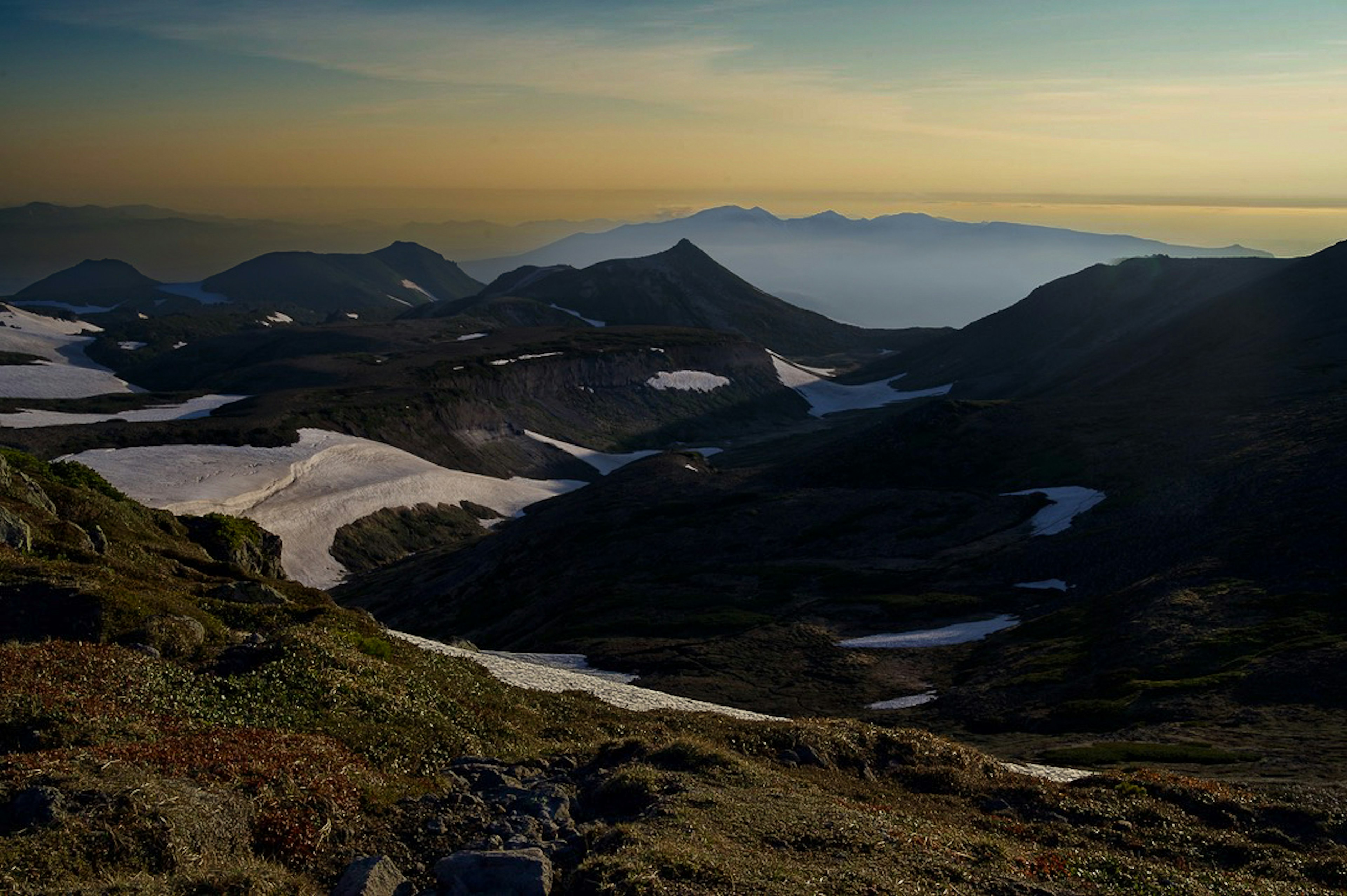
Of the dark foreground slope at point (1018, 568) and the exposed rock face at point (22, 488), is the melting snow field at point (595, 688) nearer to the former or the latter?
the dark foreground slope at point (1018, 568)

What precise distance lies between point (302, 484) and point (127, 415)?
59.5m

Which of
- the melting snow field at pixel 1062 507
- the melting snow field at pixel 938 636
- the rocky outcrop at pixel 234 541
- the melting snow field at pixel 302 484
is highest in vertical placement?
the rocky outcrop at pixel 234 541

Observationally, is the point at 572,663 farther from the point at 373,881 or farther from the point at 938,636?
the point at 373,881

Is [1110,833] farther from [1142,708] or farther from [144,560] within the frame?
[144,560]

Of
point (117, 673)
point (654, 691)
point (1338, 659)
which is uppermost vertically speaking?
point (117, 673)

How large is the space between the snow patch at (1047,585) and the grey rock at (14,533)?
70839 millimetres

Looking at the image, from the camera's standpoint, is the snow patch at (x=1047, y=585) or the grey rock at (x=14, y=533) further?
the snow patch at (x=1047, y=585)

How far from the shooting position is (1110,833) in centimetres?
2780

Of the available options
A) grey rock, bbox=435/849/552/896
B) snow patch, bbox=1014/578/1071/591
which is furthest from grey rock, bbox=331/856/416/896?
snow patch, bbox=1014/578/1071/591

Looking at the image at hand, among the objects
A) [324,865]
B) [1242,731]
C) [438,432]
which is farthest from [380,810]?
[438,432]

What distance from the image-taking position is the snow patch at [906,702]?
62000 millimetres

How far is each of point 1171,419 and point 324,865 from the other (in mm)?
130242

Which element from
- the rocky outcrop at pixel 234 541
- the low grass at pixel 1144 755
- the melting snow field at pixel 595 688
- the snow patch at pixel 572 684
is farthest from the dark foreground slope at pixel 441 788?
the rocky outcrop at pixel 234 541

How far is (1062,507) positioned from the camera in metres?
106
